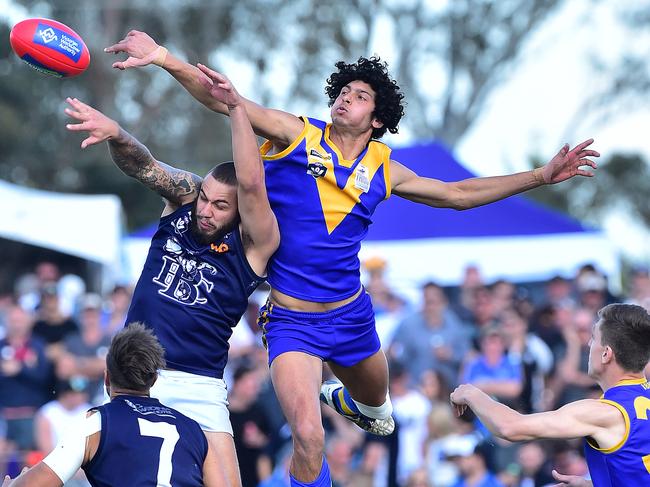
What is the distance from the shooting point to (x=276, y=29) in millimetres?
30781

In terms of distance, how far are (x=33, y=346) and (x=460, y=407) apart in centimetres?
697

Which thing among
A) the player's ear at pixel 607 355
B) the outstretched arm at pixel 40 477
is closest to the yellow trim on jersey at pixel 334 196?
the player's ear at pixel 607 355

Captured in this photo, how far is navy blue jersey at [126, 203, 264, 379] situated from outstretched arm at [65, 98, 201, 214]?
0.11 metres

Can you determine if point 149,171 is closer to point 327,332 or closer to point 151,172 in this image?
point 151,172

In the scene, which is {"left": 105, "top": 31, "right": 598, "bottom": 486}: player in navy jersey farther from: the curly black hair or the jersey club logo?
the jersey club logo

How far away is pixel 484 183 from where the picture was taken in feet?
23.3

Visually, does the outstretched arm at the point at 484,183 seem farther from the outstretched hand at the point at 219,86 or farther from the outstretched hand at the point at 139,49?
the outstretched hand at the point at 139,49

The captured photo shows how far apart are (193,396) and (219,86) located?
1.81 meters

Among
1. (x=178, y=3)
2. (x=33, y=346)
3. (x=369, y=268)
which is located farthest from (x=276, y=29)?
(x=33, y=346)

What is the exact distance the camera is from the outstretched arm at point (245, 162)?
5.90 m

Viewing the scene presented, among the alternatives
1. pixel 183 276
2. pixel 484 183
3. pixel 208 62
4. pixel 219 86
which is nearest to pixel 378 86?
pixel 484 183

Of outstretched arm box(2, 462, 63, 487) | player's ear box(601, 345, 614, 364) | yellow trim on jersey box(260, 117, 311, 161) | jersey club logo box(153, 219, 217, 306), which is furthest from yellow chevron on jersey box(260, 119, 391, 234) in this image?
outstretched arm box(2, 462, 63, 487)

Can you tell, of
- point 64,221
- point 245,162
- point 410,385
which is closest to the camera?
point 245,162

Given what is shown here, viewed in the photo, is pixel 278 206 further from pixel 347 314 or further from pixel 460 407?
pixel 460 407
